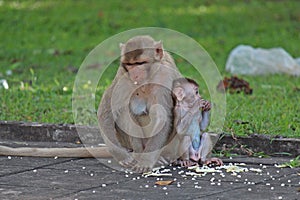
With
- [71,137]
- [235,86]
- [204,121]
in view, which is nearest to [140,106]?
[204,121]

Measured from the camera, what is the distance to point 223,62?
36.6 feet

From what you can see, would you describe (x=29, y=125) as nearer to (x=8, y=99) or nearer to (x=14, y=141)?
(x=14, y=141)

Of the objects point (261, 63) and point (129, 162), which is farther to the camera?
point (261, 63)

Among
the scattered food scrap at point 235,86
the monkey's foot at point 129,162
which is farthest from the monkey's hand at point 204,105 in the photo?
the scattered food scrap at point 235,86

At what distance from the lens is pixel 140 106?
610 cm

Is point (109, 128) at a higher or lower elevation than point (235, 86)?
lower

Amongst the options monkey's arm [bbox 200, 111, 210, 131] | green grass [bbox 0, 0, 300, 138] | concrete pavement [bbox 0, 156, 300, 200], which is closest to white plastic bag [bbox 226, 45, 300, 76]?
green grass [bbox 0, 0, 300, 138]

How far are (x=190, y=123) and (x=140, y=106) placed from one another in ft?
1.38

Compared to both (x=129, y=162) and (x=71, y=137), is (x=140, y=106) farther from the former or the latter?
(x=71, y=137)

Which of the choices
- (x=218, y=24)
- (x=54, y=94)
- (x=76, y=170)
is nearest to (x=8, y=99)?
(x=54, y=94)

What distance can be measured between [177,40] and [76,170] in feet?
22.2

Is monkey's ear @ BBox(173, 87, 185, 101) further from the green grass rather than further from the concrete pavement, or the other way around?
the green grass

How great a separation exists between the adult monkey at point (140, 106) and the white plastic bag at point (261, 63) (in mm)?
4408

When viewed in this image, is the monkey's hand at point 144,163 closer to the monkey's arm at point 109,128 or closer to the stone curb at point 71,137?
the monkey's arm at point 109,128
